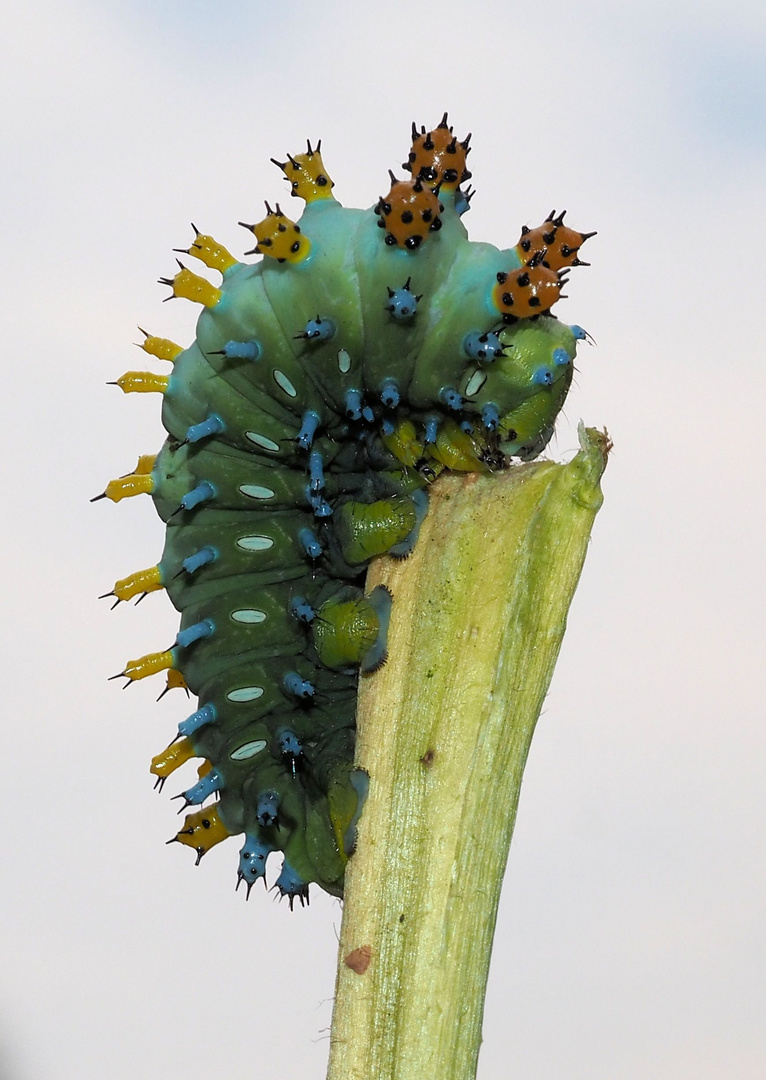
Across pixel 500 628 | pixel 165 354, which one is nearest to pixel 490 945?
pixel 500 628

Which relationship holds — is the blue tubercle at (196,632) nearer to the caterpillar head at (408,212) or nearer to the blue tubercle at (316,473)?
the blue tubercle at (316,473)

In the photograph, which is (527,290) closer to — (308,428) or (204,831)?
(308,428)

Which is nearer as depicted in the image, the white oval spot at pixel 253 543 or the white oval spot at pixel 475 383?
the white oval spot at pixel 475 383

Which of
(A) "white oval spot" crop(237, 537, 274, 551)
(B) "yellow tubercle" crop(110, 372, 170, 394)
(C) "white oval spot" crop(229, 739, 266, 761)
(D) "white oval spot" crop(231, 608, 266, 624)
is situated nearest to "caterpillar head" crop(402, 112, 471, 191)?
(B) "yellow tubercle" crop(110, 372, 170, 394)

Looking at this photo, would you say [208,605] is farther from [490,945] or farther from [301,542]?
[490,945]

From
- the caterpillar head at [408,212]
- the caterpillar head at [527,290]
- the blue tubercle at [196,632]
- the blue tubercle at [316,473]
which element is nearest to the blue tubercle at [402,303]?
the caterpillar head at [408,212]

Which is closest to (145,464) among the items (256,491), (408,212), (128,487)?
(128,487)

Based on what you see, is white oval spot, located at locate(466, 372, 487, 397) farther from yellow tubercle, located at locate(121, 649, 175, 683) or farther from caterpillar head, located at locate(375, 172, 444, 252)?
yellow tubercle, located at locate(121, 649, 175, 683)
